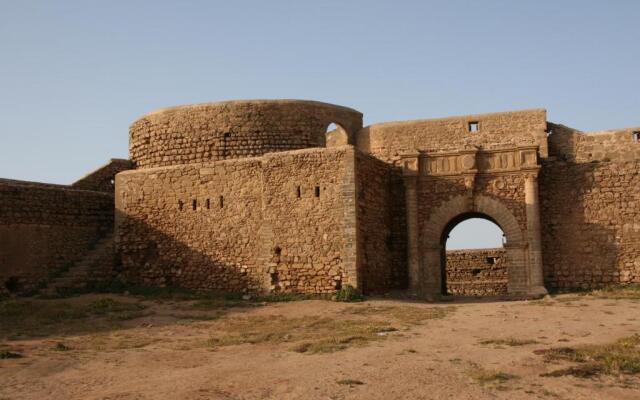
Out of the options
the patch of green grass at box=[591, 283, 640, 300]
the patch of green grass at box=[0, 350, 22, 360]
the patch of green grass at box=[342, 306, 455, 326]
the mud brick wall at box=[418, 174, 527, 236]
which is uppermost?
the mud brick wall at box=[418, 174, 527, 236]

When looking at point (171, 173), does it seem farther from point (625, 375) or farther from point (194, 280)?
point (625, 375)

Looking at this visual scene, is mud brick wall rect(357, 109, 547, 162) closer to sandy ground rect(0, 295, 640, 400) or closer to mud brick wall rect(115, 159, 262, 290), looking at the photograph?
mud brick wall rect(115, 159, 262, 290)

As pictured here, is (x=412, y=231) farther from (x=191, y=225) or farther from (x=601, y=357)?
(x=601, y=357)

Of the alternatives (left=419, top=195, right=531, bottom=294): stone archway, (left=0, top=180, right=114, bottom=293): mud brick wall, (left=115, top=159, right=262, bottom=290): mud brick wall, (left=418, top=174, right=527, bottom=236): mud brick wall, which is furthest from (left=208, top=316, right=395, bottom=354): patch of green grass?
(left=0, top=180, right=114, bottom=293): mud brick wall

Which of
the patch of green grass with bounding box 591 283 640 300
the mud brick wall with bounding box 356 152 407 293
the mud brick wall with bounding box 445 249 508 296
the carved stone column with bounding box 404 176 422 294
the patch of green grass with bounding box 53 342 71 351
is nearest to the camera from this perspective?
the patch of green grass with bounding box 53 342 71 351

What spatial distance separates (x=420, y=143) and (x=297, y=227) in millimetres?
4973

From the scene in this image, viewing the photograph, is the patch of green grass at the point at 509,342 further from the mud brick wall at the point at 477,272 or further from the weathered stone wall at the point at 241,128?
the mud brick wall at the point at 477,272

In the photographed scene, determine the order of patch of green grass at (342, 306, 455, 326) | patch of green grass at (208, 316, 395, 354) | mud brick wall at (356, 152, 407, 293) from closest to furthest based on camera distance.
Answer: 1. patch of green grass at (208, 316, 395, 354)
2. patch of green grass at (342, 306, 455, 326)
3. mud brick wall at (356, 152, 407, 293)

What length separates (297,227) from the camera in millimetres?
16766

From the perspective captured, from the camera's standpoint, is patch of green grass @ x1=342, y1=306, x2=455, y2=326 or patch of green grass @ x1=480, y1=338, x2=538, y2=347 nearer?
patch of green grass @ x1=480, y1=338, x2=538, y2=347

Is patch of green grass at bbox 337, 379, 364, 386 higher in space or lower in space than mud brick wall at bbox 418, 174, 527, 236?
lower

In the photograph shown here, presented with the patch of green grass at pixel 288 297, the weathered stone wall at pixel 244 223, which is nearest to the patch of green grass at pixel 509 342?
the weathered stone wall at pixel 244 223

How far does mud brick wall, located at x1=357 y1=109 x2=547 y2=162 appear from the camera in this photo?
18.7 m

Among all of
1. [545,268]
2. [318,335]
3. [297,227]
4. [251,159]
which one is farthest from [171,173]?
[545,268]
